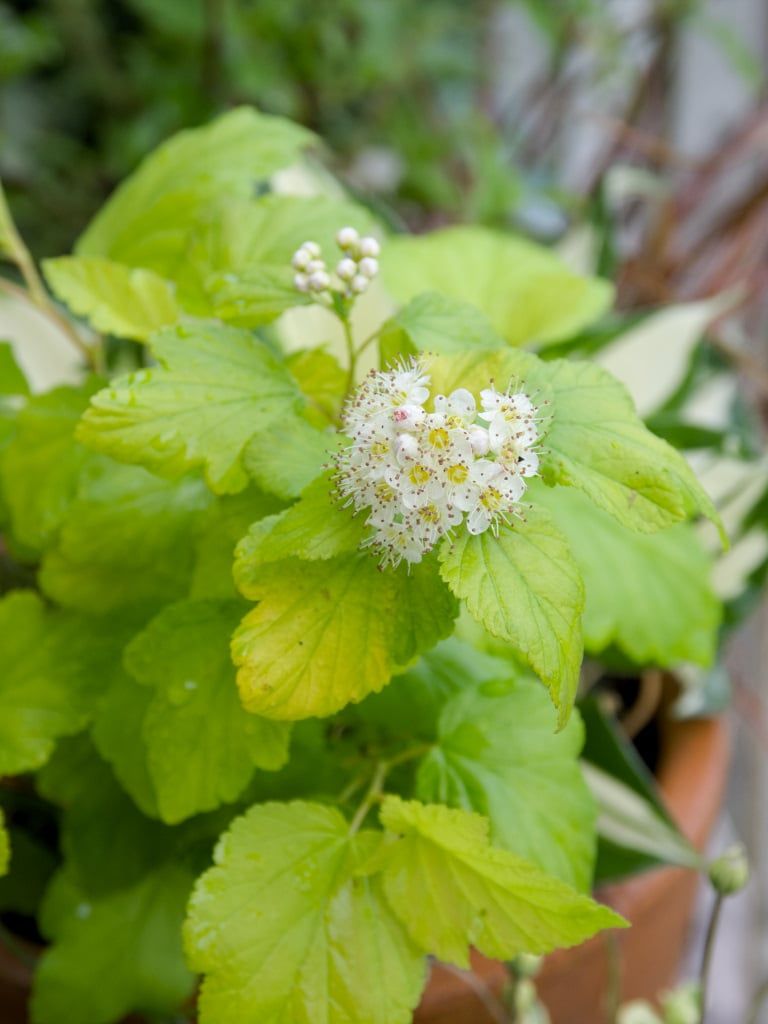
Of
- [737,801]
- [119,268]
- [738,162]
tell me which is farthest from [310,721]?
[738,162]

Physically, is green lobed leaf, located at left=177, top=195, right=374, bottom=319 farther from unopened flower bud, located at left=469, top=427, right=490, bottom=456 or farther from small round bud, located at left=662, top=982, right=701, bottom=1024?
small round bud, located at left=662, top=982, right=701, bottom=1024

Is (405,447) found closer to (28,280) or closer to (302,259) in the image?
(302,259)

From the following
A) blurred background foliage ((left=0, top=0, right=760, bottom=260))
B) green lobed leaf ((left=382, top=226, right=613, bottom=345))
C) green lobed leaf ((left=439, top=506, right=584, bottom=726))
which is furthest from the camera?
blurred background foliage ((left=0, top=0, right=760, bottom=260))

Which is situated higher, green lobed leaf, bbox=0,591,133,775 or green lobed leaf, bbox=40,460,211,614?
green lobed leaf, bbox=40,460,211,614

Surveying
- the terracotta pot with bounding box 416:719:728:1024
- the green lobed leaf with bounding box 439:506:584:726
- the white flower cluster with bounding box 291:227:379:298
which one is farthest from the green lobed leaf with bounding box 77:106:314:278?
the terracotta pot with bounding box 416:719:728:1024

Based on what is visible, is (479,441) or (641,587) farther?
(641,587)

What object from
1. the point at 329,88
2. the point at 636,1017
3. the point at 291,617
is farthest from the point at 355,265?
the point at 329,88
